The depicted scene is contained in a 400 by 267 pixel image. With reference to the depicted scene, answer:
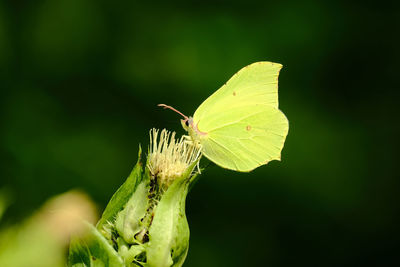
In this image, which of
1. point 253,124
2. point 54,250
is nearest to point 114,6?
point 253,124

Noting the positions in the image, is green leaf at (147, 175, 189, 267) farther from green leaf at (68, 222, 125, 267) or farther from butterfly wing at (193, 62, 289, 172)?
butterfly wing at (193, 62, 289, 172)

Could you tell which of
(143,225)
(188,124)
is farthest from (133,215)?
(188,124)

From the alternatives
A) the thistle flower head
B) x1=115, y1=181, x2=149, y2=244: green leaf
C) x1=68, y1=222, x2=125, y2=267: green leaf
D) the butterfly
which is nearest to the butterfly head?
the butterfly

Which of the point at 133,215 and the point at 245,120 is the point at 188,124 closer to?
the point at 245,120

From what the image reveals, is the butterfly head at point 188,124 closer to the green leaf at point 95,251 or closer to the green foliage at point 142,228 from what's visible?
the green foliage at point 142,228

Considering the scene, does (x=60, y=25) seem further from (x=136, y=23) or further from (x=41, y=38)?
(x=136, y=23)

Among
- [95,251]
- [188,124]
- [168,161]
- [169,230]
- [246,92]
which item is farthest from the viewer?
[246,92]

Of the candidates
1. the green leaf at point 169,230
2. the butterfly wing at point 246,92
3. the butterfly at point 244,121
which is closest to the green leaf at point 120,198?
the green leaf at point 169,230
